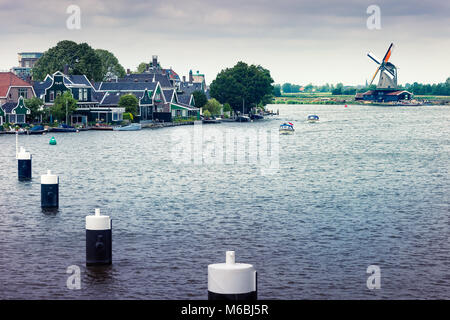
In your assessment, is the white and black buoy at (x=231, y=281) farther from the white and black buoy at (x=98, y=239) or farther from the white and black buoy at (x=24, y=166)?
the white and black buoy at (x=24, y=166)

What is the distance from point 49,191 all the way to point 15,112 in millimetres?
99259

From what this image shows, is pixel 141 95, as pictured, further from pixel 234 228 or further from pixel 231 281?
pixel 231 281

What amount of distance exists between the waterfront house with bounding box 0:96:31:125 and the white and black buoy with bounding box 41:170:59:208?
3781 inches

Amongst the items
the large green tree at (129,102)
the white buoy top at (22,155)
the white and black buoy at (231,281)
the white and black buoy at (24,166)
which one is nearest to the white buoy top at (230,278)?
the white and black buoy at (231,281)

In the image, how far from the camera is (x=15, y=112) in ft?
436

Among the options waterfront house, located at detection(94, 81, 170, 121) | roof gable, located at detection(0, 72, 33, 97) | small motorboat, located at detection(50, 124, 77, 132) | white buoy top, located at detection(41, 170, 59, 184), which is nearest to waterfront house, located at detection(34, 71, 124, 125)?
waterfront house, located at detection(94, 81, 170, 121)

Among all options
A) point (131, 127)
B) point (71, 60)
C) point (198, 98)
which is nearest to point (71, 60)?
point (71, 60)

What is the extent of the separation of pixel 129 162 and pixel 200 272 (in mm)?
54868

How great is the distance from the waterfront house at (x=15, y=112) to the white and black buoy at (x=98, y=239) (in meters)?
112

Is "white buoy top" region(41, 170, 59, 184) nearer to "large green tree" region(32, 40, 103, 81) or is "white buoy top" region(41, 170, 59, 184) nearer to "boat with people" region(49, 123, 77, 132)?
"boat with people" region(49, 123, 77, 132)

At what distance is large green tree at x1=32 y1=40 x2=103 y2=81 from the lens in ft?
602

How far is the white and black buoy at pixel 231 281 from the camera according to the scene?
12469 millimetres
